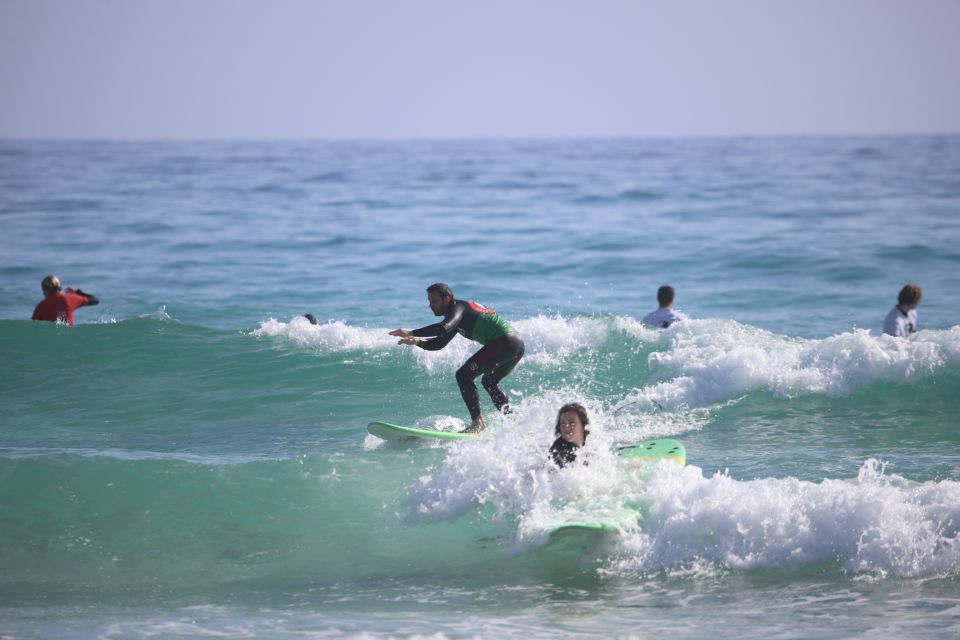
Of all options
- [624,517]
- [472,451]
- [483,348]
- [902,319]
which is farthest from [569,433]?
[902,319]

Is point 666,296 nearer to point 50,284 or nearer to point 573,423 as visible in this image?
point 573,423

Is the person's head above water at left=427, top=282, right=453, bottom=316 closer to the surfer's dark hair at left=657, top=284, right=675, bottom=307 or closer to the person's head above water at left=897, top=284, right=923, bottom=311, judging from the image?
the surfer's dark hair at left=657, top=284, right=675, bottom=307

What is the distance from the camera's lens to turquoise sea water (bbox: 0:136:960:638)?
6836mm

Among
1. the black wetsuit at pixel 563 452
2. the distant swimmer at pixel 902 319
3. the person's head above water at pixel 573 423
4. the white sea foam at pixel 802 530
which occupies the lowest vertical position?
the white sea foam at pixel 802 530

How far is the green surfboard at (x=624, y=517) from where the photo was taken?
7.06 meters

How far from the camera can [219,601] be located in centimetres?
701

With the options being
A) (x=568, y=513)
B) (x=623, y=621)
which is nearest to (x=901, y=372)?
(x=568, y=513)

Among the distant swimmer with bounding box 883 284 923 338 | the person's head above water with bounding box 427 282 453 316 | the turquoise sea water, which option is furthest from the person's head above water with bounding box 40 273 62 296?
the distant swimmer with bounding box 883 284 923 338

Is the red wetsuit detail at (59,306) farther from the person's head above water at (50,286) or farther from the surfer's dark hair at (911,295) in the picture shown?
the surfer's dark hair at (911,295)

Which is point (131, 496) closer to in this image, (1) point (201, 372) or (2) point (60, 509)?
(2) point (60, 509)

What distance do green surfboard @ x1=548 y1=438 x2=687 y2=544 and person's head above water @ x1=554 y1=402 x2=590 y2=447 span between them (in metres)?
0.63

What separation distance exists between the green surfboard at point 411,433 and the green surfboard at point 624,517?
6.04 ft

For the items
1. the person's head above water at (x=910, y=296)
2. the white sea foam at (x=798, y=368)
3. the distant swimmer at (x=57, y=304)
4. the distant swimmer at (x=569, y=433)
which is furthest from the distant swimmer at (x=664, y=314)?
the distant swimmer at (x=57, y=304)

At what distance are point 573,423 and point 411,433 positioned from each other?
259cm
